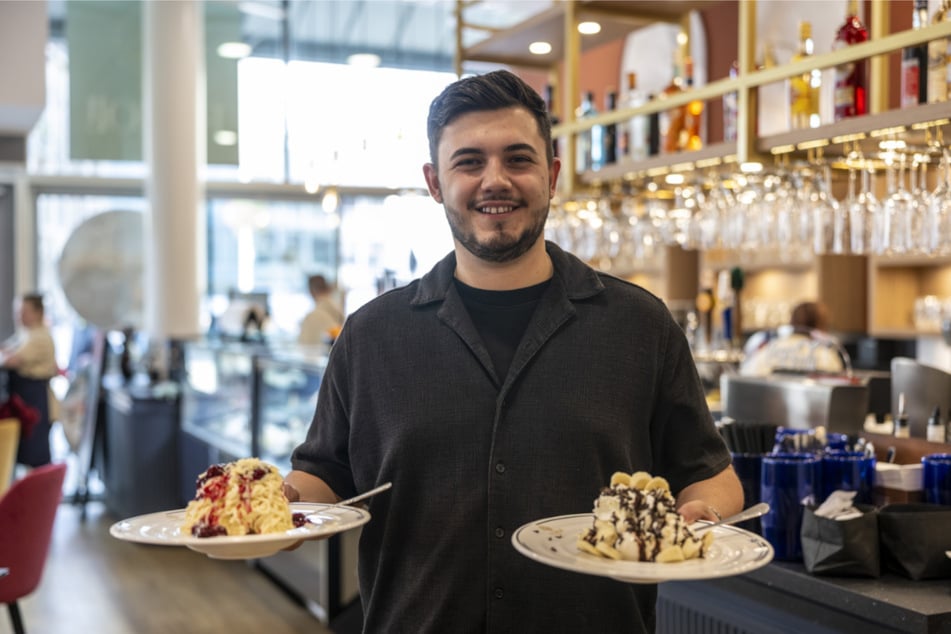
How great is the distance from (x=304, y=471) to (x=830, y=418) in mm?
2029

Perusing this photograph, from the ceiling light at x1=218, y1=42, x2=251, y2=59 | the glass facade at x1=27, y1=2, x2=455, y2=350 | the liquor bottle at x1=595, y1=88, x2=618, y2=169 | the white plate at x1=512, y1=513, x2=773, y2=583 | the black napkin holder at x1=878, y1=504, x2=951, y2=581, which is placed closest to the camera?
the white plate at x1=512, y1=513, x2=773, y2=583

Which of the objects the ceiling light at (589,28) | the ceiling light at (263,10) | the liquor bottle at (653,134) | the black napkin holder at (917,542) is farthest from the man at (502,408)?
the ceiling light at (263,10)

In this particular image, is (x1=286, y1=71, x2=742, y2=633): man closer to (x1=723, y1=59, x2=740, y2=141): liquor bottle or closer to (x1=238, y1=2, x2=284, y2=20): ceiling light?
(x1=723, y1=59, x2=740, y2=141): liquor bottle

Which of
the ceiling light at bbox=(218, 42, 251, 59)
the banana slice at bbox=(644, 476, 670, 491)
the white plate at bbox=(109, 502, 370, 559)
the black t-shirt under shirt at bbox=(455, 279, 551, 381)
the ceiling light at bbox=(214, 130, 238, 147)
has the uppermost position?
the ceiling light at bbox=(218, 42, 251, 59)

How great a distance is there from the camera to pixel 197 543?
1647mm

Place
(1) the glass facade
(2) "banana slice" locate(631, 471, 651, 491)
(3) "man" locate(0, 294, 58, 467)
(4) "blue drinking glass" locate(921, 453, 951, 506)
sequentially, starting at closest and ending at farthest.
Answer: (2) "banana slice" locate(631, 471, 651, 491), (4) "blue drinking glass" locate(921, 453, 951, 506), (3) "man" locate(0, 294, 58, 467), (1) the glass facade

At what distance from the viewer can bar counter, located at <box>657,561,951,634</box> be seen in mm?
2342

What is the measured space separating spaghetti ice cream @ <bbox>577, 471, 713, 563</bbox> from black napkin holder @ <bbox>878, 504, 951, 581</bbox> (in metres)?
0.99

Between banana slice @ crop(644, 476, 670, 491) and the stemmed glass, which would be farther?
the stemmed glass

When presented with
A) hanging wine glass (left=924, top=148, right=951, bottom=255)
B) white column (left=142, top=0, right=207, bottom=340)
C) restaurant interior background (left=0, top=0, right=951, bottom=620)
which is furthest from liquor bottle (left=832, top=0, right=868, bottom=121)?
white column (left=142, top=0, right=207, bottom=340)

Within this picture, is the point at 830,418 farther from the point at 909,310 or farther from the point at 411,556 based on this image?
the point at 909,310

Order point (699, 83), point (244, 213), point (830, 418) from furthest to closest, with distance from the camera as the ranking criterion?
point (244, 213), point (699, 83), point (830, 418)

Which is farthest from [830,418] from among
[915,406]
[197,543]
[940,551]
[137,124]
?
[137,124]

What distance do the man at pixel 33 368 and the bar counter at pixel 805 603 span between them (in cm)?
688
